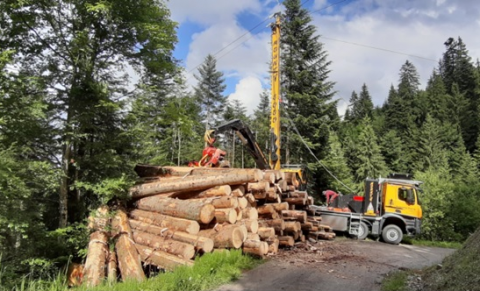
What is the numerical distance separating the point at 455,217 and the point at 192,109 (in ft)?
59.7

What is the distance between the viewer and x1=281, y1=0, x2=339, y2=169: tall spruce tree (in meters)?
26.8

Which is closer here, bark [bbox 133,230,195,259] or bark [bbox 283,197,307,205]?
bark [bbox 133,230,195,259]

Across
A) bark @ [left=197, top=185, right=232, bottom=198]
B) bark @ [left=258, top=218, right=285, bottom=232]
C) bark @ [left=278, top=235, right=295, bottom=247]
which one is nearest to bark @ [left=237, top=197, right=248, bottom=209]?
bark @ [left=197, top=185, right=232, bottom=198]

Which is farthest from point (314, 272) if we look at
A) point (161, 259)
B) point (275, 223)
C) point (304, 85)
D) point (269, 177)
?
point (304, 85)

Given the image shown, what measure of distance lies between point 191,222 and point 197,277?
1.76 meters

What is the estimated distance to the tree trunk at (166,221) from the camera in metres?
7.28

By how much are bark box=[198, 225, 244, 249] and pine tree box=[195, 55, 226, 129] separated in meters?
34.7

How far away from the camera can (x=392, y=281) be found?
19.7ft

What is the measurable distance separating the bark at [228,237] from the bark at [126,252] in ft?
5.16

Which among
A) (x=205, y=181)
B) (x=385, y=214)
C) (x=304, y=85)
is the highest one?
(x=304, y=85)

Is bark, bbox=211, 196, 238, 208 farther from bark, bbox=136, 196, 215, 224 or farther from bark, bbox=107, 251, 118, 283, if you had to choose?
bark, bbox=107, 251, 118, 283

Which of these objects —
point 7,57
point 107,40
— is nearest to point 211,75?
point 107,40

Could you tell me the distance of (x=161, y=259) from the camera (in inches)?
273

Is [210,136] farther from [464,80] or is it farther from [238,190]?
[464,80]
